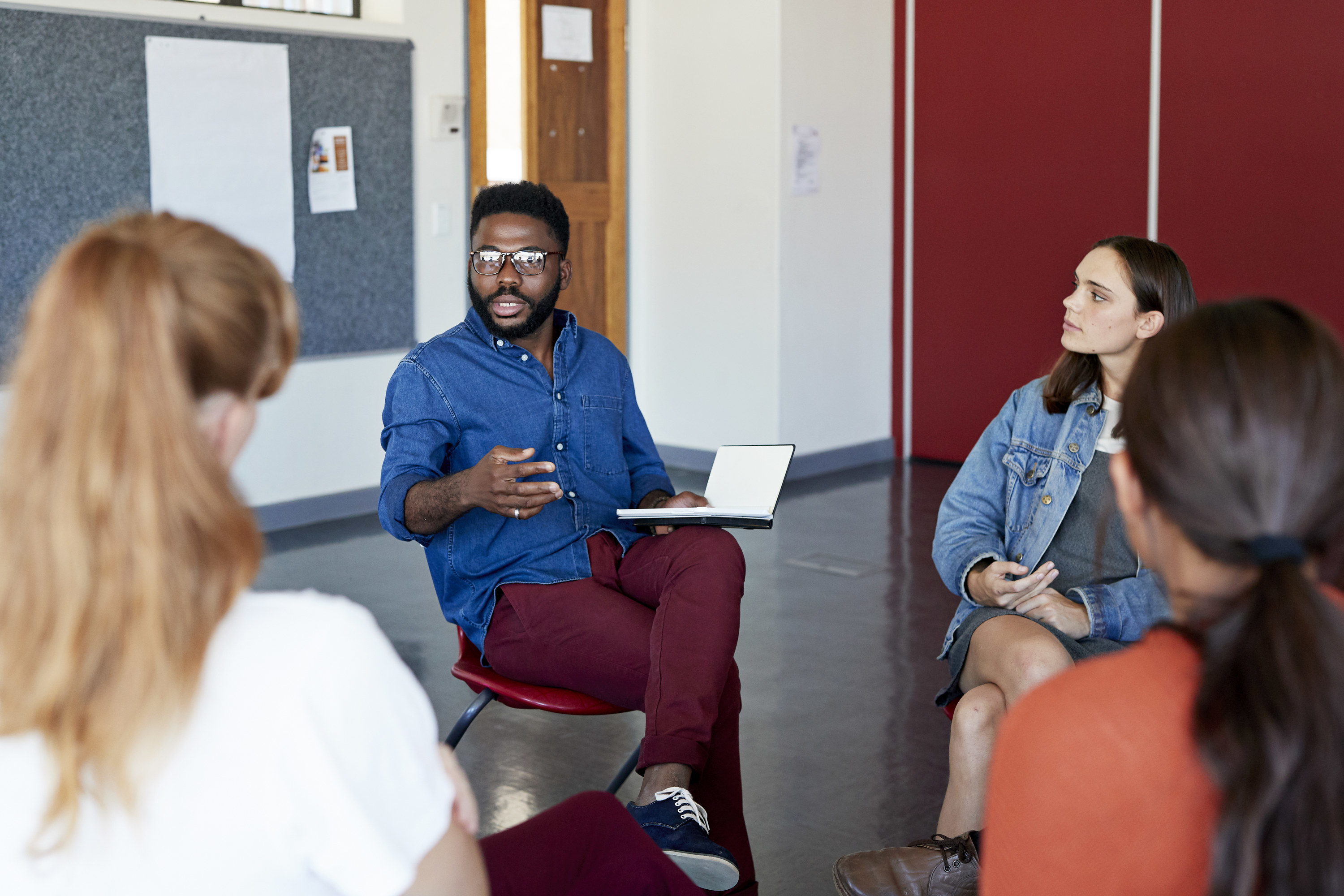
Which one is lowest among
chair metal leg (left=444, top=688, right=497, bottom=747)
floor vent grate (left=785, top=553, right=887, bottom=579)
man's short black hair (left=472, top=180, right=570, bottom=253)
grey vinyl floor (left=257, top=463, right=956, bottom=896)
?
grey vinyl floor (left=257, top=463, right=956, bottom=896)

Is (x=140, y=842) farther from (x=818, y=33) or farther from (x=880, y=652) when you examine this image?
(x=818, y=33)

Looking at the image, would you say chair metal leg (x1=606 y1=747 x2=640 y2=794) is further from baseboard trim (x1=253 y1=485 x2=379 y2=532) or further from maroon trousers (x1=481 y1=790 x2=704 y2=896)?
baseboard trim (x1=253 y1=485 x2=379 y2=532)

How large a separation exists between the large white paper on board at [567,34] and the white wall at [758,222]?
224 millimetres

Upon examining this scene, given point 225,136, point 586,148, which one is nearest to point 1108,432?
point 225,136

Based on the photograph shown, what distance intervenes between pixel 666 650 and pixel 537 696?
21cm

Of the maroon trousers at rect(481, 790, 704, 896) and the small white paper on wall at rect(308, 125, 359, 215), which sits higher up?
the small white paper on wall at rect(308, 125, 359, 215)

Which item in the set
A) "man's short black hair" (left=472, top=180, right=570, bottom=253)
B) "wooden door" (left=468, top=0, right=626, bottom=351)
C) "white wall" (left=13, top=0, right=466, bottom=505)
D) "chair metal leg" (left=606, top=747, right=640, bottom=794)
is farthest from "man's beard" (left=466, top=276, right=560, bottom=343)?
"wooden door" (left=468, top=0, right=626, bottom=351)

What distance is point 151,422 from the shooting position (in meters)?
0.74

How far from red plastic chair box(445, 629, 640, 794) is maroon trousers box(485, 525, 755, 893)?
0.01m

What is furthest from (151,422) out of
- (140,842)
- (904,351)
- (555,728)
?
(904,351)

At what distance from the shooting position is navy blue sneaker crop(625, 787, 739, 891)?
1.60 metres

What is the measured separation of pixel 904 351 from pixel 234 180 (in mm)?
2916

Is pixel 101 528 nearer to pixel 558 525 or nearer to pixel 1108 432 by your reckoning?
pixel 558 525

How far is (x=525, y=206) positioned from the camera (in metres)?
2.17
